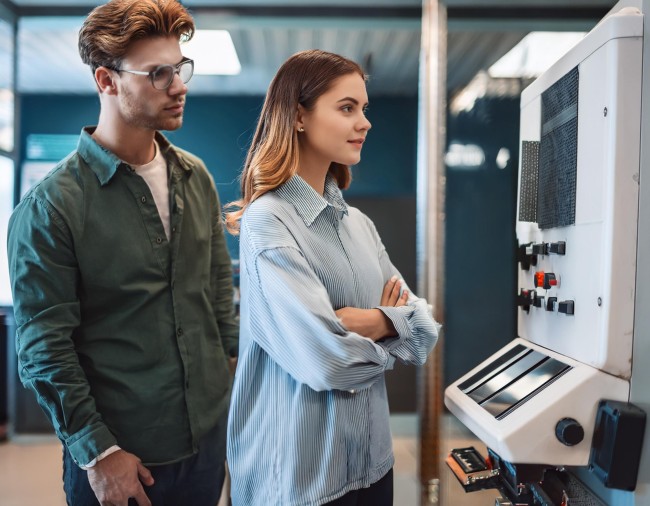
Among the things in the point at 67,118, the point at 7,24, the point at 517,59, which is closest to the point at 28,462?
the point at 67,118

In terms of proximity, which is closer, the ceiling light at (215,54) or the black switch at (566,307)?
the black switch at (566,307)

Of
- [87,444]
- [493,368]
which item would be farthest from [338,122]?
[87,444]

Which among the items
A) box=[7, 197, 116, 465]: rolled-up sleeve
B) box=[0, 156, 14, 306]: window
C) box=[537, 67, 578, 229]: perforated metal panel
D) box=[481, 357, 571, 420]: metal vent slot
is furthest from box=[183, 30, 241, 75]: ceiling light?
box=[481, 357, 571, 420]: metal vent slot

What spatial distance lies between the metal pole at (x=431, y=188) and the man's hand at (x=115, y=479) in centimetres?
128

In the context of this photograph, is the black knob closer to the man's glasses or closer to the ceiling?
the man's glasses

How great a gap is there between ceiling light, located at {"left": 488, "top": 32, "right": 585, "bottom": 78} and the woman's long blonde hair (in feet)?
2.55

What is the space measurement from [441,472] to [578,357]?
1.34 m

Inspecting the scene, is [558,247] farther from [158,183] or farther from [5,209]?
[5,209]

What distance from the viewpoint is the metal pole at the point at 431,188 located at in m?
2.21

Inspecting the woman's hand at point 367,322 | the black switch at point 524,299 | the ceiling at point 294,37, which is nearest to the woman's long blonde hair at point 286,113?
the woman's hand at point 367,322

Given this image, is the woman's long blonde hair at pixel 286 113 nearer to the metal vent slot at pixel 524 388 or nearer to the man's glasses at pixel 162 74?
the man's glasses at pixel 162 74

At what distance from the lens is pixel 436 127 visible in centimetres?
224

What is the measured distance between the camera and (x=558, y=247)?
4.04 feet

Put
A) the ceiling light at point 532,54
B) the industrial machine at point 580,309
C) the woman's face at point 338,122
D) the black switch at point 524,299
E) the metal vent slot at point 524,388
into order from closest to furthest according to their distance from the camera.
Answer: the industrial machine at point 580,309
the metal vent slot at point 524,388
the woman's face at point 338,122
the black switch at point 524,299
the ceiling light at point 532,54
